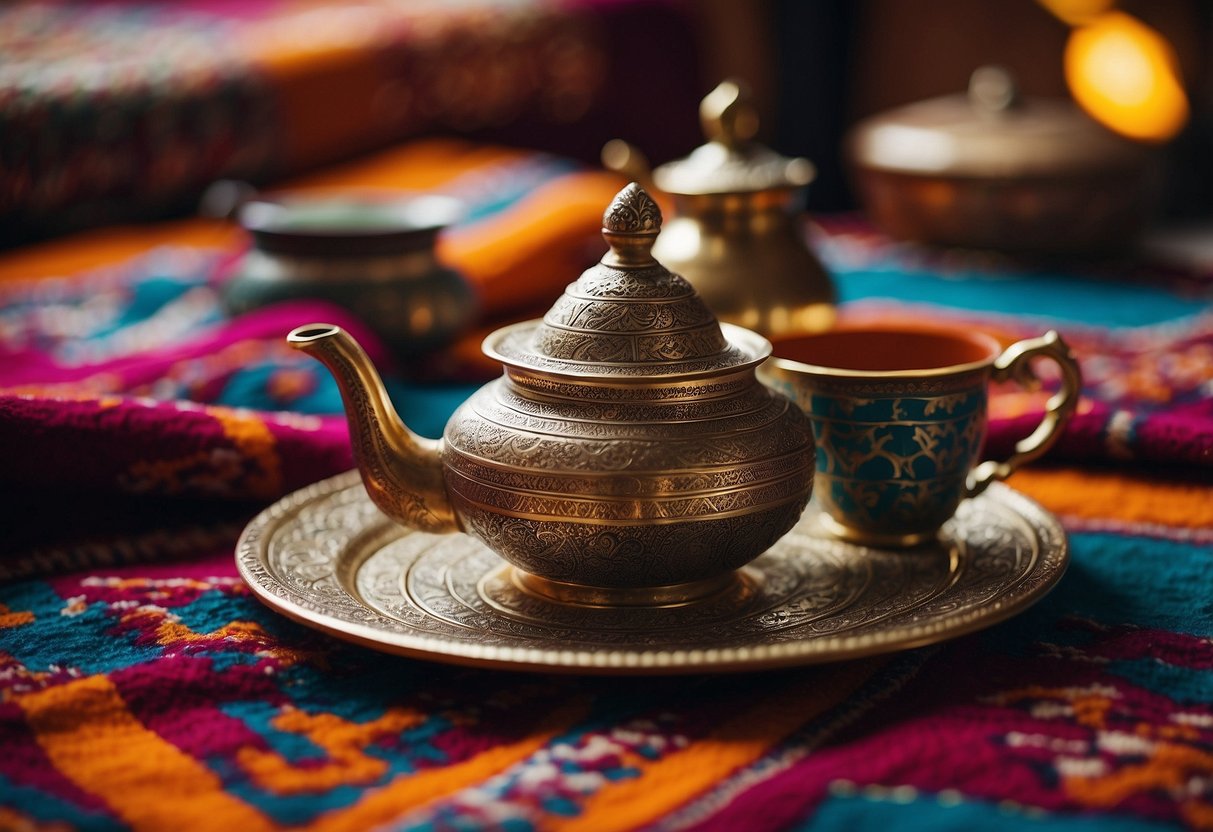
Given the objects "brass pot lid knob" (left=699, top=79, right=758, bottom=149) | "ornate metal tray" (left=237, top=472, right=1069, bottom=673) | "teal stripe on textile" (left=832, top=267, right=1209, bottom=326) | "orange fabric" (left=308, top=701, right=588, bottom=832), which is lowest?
"orange fabric" (left=308, top=701, right=588, bottom=832)

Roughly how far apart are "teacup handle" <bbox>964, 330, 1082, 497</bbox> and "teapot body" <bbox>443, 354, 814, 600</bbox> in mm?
173

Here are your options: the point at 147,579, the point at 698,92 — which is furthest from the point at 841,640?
the point at 698,92

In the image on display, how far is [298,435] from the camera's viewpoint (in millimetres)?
906

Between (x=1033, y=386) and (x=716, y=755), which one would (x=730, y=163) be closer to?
Answer: (x=1033, y=386)

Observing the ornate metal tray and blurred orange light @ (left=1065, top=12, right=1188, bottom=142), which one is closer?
the ornate metal tray

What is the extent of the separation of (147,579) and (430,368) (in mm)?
519

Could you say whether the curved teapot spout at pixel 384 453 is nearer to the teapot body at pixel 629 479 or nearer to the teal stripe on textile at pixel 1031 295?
the teapot body at pixel 629 479

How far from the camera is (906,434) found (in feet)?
2.52

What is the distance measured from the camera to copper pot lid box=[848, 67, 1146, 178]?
64.1 inches

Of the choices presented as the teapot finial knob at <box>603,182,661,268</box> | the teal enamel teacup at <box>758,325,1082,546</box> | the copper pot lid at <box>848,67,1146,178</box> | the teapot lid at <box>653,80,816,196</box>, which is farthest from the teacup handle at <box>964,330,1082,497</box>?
the copper pot lid at <box>848,67,1146,178</box>

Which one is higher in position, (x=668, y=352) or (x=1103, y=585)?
(x=668, y=352)

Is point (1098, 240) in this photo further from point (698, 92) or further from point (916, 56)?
point (916, 56)

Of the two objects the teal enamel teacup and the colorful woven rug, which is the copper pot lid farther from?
the teal enamel teacup

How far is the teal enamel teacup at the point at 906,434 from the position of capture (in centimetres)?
77
